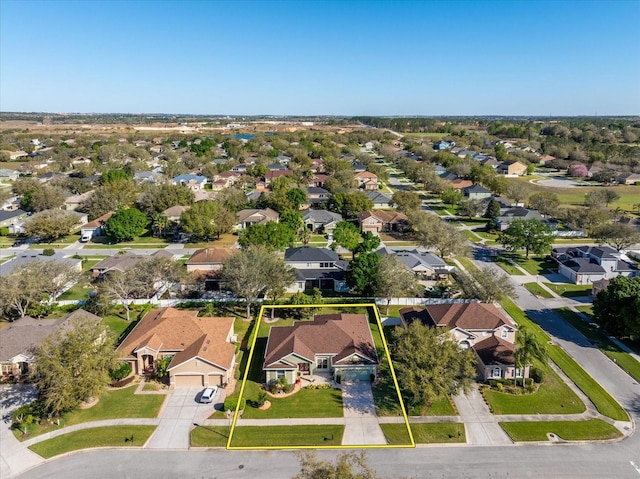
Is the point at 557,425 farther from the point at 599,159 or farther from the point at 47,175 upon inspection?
the point at 599,159

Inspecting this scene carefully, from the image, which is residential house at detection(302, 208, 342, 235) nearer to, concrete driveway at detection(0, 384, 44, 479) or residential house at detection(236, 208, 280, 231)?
residential house at detection(236, 208, 280, 231)

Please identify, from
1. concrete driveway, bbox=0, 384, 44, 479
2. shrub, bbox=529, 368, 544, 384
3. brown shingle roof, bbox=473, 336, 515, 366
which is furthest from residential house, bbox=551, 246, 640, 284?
concrete driveway, bbox=0, 384, 44, 479

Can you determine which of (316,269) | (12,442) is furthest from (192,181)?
(12,442)

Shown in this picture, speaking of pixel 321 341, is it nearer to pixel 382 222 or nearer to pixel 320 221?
pixel 320 221

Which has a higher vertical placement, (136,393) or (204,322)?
(204,322)

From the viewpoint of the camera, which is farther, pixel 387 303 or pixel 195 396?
pixel 387 303

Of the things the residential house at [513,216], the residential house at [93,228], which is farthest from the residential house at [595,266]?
the residential house at [93,228]

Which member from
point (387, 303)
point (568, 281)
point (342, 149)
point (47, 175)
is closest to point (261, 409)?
point (387, 303)
